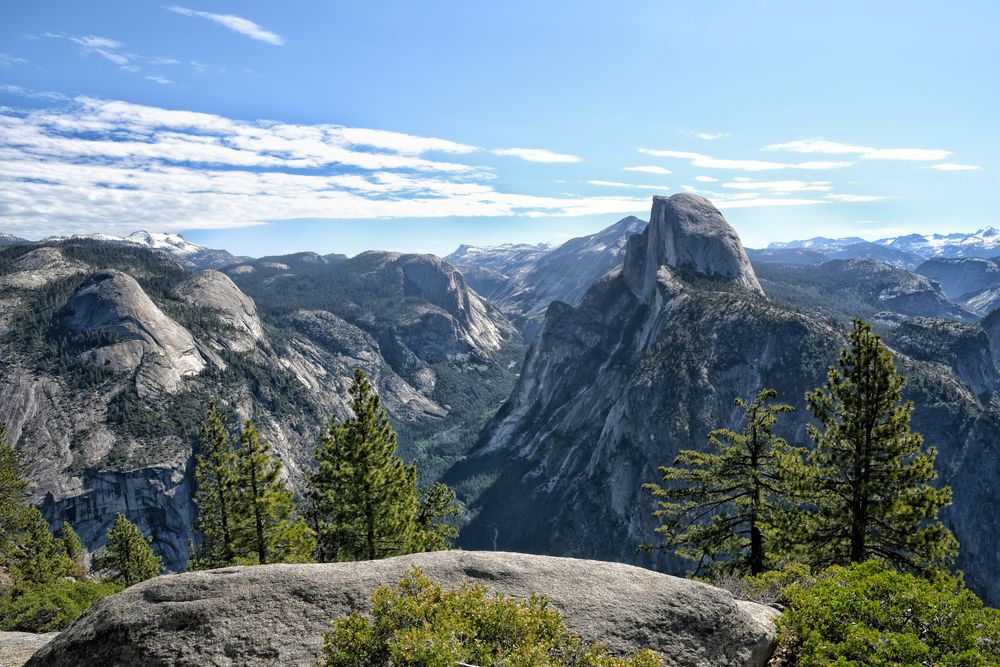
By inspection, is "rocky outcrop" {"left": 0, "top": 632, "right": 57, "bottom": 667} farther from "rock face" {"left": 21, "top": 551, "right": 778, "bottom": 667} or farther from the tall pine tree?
the tall pine tree

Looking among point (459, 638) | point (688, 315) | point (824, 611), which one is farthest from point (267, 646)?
point (688, 315)

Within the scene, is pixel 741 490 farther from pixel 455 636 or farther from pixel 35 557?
pixel 35 557

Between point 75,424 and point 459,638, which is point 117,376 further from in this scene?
point 459,638

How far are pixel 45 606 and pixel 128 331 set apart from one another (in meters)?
180

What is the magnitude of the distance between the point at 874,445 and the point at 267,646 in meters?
22.8

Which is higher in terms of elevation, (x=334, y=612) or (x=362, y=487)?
(x=334, y=612)

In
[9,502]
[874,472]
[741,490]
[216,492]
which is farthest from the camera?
[9,502]

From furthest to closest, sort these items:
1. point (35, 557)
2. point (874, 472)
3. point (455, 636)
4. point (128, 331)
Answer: point (128, 331)
point (35, 557)
point (874, 472)
point (455, 636)

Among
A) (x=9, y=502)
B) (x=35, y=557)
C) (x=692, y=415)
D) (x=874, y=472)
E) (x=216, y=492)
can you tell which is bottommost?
(x=692, y=415)

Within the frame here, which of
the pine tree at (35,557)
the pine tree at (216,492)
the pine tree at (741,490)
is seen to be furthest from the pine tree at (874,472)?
the pine tree at (35,557)

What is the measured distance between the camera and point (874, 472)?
21.4 m

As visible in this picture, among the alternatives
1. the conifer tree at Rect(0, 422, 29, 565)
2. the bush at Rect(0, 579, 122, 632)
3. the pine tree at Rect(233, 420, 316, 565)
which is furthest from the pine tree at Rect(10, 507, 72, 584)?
the pine tree at Rect(233, 420, 316, 565)

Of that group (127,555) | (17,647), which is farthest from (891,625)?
(127,555)

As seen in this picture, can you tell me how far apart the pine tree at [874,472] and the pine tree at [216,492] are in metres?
33.5
